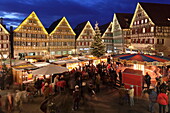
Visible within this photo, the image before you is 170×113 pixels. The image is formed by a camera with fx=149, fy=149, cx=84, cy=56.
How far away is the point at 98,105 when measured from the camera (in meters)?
9.40

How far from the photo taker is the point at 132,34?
116 ft

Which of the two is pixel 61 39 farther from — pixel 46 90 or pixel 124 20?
pixel 46 90

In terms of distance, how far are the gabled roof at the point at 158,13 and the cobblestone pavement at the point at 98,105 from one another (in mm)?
22601

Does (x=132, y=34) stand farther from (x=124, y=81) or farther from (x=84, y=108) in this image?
(x=84, y=108)

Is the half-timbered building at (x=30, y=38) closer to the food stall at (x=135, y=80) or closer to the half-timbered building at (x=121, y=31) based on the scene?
the half-timbered building at (x=121, y=31)

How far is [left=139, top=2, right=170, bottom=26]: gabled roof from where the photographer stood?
92.7 ft

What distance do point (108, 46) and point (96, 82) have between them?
3425 cm

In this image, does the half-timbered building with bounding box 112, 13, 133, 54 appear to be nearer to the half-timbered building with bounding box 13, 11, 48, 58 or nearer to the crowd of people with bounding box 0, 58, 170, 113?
the half-timbered building with bounding box 13, 11, 48, 58

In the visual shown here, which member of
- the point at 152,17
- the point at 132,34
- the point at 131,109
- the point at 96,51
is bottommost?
the point at 131,109

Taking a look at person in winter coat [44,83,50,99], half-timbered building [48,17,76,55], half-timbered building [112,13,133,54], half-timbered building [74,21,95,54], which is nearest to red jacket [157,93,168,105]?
person in winter coat [44,83,50,99]

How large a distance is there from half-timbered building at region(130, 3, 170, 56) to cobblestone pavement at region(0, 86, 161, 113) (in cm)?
1924

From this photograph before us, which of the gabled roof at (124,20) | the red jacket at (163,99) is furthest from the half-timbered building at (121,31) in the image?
the red jacket at (163,99)

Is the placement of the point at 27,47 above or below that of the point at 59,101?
above

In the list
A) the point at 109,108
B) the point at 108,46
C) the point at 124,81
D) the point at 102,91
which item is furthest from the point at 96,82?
the point at 108,46
